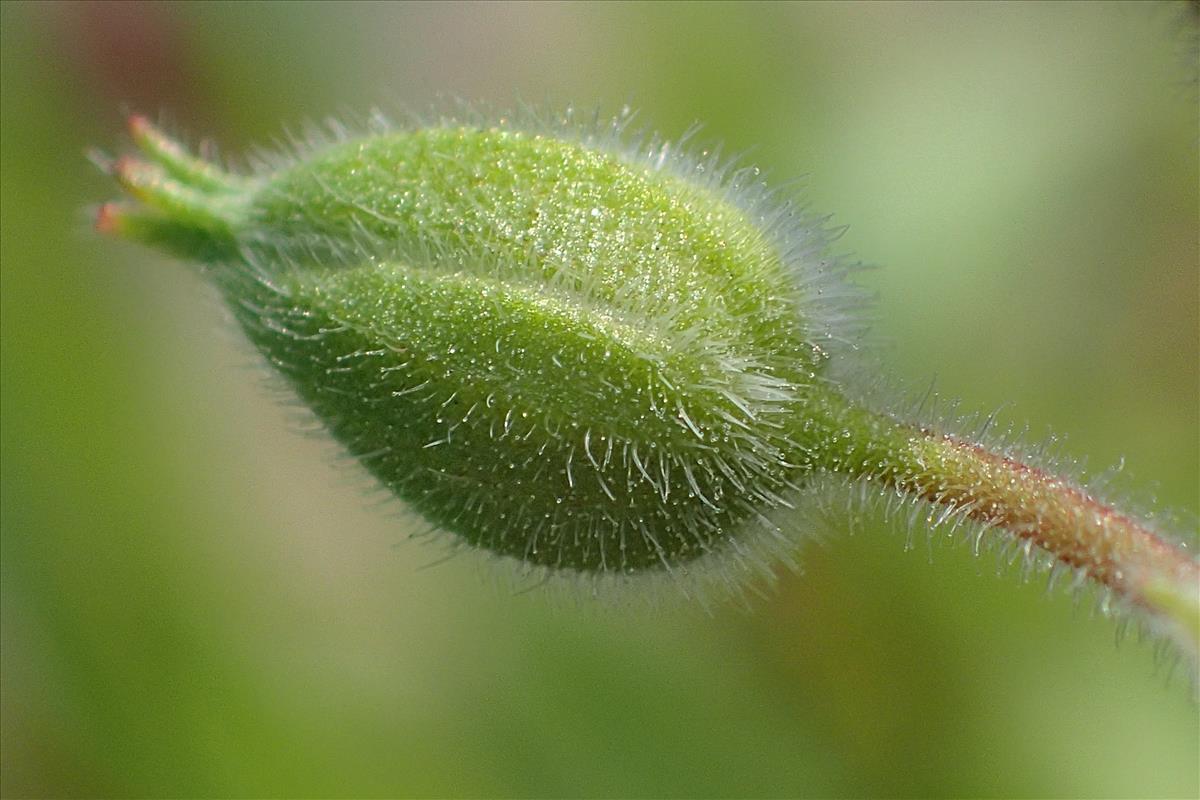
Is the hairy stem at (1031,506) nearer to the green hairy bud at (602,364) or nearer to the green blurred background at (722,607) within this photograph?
the green hairy bud at (602,364)

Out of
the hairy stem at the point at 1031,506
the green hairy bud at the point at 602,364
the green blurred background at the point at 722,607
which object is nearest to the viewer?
the hairy stem at the point at 1031,506

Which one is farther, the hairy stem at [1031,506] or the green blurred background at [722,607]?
the green blurred background at [722,607]

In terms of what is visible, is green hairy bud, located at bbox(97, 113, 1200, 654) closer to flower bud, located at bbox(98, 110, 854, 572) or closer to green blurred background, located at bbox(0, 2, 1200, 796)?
flower bud, located at bbox(98, 110, 854, 572)

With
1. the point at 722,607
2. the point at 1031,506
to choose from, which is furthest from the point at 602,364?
the point at 722,607

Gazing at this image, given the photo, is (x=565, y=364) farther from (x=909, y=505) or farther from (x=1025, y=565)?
(x=1025, y=565)

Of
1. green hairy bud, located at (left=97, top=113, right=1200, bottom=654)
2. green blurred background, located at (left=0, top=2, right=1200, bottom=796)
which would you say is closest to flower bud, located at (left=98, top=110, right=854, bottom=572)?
green hairy bud, located at (left=97, top=113, right=1200, bottom=654)

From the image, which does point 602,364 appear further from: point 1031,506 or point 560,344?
point 1031,506

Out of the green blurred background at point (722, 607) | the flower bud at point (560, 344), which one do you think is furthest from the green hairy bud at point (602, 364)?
the green blurred background at point (722, 607)
